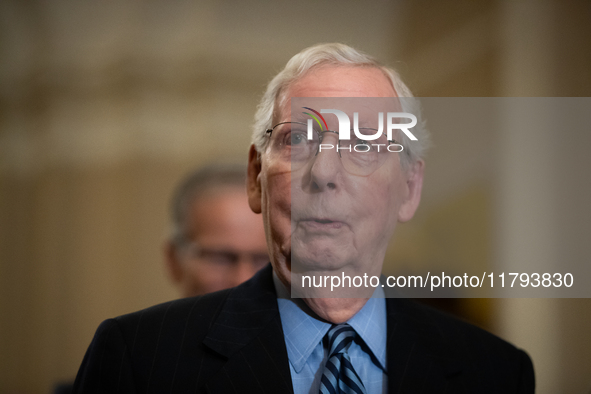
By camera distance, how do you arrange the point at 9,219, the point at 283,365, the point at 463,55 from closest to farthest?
the point at 283,365 < the point at 463,55 < the point at 9,219

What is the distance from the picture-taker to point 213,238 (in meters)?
1.83

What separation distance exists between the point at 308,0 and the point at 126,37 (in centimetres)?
85

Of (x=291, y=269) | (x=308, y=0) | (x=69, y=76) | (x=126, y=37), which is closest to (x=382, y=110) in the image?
(x=291, y=269)

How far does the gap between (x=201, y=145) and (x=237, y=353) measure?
4.86ft

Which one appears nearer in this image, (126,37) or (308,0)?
(308,0)

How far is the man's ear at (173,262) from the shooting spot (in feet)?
6.24

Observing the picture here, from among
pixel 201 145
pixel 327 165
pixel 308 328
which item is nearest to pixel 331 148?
pixel 327 165

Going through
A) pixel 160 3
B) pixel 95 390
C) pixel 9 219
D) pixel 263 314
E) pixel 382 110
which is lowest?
pixel 95 390

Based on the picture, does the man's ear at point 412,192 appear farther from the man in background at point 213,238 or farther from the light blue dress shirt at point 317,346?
the man in background at point 213,238

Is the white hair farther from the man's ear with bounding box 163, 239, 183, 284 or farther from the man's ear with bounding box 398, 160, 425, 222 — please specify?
the man's ear with bounding box 163, 239, 183, 284

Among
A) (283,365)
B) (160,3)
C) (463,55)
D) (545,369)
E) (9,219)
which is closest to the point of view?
(283,365)

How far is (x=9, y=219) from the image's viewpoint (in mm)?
2084

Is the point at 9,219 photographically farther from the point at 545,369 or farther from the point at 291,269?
the point at 545,369

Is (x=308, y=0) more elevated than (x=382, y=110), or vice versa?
(x=308, y=0)
